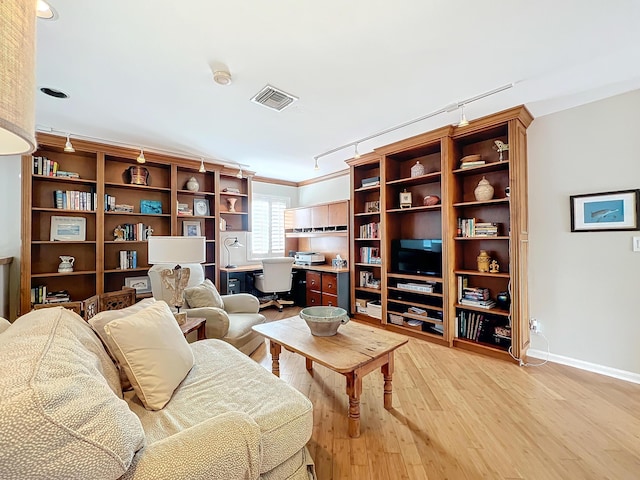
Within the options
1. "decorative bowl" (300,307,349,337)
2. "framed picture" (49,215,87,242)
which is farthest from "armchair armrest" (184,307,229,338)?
"framed picture" (49,215,87,242)

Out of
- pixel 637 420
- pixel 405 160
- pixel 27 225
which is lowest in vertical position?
pixel 637 420

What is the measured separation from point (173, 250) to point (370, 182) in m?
2.74

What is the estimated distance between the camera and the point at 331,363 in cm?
163

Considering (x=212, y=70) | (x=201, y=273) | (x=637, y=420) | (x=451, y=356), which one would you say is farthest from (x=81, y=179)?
(x=637, y=420)

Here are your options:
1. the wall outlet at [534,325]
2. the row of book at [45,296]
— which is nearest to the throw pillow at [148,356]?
the row of book at [45,296]

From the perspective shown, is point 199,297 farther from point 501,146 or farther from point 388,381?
point 501,146

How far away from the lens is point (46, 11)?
1456 mm

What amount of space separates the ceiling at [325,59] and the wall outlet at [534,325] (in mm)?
2011

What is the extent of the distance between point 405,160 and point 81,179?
421 centimetres

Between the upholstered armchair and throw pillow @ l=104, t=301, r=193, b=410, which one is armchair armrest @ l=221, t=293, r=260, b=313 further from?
throw pillow @ l=104, t=301, r=193, b=410

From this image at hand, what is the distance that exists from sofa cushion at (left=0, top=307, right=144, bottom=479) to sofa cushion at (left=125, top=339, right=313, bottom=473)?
1.19 feet

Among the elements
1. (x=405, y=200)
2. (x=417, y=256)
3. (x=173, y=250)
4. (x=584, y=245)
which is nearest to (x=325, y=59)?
(x=173, y=250)

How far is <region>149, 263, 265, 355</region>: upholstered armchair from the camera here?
2.55m

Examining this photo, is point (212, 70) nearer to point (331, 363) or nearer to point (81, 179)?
point (331, 363)
